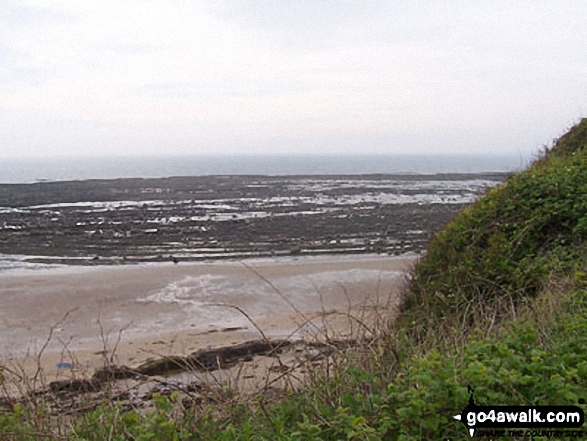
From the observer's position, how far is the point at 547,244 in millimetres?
6906

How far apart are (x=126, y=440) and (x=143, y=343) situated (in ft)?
23.3

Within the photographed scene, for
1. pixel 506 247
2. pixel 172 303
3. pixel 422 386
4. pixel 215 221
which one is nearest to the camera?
pixel 422 386

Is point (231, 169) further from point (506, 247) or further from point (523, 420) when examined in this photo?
point (523, 420)

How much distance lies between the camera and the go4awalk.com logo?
297cm

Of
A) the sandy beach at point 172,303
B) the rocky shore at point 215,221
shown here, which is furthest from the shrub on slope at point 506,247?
the rocky shore at point 215,221

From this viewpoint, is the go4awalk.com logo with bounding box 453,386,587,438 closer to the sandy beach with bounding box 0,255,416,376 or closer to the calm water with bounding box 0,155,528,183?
the sandy beach with bounding box 0,255,416,376

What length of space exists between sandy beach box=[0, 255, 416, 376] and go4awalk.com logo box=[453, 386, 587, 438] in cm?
485

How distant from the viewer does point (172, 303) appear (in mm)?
13891

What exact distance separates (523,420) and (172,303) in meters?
11.6

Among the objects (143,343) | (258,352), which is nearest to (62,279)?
(143,343)

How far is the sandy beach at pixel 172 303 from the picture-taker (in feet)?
33.9

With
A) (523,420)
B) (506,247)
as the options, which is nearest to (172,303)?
(506,247)

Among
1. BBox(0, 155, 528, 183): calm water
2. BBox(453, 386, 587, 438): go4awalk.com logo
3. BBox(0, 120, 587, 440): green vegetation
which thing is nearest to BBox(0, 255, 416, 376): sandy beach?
BBox(0, 120, 587, 440): green vegetation

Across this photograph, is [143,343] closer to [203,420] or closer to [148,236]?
[203,420]
